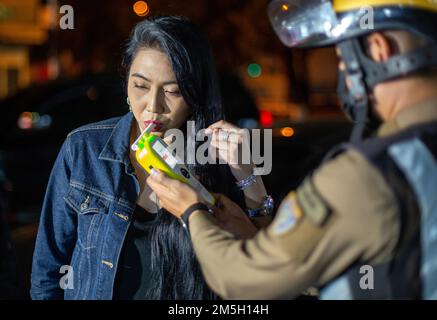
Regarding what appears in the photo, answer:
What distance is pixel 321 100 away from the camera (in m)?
29.5

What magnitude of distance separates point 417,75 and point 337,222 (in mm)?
464

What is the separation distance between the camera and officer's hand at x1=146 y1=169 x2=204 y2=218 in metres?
2.17

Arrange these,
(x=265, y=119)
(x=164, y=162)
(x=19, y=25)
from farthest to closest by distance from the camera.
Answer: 1. (x=19, y=25)
2. (x=265, y=119)
3. (x=164, y=162)

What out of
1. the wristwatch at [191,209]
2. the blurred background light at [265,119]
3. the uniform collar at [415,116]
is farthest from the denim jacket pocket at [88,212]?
the blurred background light at [265,119]

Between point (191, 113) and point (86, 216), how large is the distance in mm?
574

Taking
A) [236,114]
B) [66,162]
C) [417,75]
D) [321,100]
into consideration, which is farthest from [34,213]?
[321,100]

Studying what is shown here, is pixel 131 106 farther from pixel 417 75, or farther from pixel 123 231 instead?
pixel 417 75

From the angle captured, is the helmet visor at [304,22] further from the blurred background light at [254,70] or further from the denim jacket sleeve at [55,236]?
the blurred background light at [254,70]

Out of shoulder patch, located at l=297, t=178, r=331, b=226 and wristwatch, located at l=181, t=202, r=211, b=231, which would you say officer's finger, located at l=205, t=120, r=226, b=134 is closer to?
wristwatch, located at l=181, t=202, r=211, b=231

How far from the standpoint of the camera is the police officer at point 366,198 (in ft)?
5.75

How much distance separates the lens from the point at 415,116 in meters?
1.89

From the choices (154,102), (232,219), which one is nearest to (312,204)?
(232,219)

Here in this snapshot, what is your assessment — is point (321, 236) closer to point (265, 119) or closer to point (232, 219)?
point (232, 219)

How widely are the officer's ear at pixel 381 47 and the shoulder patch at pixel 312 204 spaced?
0.39 m
